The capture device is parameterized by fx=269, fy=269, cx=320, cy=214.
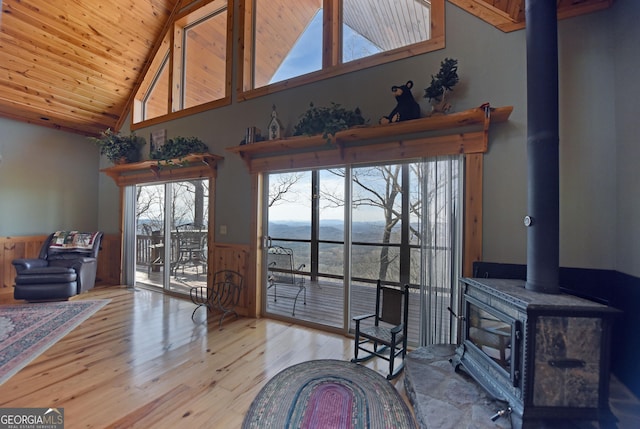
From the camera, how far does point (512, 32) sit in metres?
2.46

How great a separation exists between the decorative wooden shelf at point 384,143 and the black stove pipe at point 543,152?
0.44 metres

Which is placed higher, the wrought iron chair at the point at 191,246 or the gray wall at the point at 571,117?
the gray wall at the point at 571,117

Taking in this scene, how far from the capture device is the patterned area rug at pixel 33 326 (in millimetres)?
2516

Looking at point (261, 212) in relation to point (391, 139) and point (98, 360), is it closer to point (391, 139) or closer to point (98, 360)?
point (391, 139)

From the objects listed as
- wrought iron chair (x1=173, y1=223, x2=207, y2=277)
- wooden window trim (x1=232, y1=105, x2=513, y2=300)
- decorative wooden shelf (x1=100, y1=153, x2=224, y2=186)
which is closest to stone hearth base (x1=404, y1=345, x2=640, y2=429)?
wooden window trim (x1=232, y1=105, x2=513, y2=300)

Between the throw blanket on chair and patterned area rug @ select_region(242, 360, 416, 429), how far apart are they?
469 cm

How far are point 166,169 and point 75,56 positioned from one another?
2.29 metres

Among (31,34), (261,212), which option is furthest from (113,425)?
(31,34)

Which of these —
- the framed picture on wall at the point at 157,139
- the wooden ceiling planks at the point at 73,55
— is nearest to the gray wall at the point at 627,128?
the framed picture on wall at the point at 157,139

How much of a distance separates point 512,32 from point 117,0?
5515mm

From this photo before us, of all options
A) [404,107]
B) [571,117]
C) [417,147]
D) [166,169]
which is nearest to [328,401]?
[417,147]

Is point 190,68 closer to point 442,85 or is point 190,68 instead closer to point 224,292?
point 224,292

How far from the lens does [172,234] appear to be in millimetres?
4922

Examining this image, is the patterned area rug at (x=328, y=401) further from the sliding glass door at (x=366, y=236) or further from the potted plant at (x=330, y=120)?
the potted plant at (x=330, y=120)
